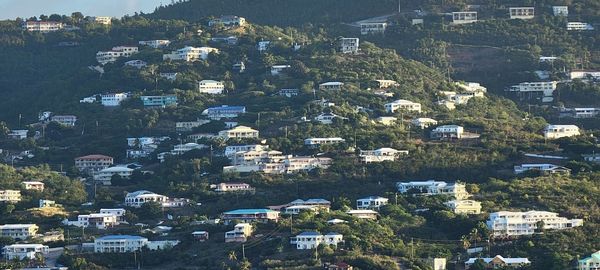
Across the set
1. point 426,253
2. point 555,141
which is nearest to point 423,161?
point 555,141

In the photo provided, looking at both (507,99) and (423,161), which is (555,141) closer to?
(423,161)

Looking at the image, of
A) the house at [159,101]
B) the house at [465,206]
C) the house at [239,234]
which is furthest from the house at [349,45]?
the house at [239,234]

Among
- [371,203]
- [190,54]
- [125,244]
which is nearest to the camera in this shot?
[125,244]

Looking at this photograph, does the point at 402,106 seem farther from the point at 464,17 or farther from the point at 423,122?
the point at 464,17

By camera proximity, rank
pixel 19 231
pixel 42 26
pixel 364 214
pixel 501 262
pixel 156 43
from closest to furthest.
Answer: pixel 501 262 < pixel 364 214 < pixel 19 231 < pixel 156 43 < pixel 42 26

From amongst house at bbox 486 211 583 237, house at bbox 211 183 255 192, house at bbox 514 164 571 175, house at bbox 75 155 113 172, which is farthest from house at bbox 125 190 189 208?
house at bbox 486 211 583 237

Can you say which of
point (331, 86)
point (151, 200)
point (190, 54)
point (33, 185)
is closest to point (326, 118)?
point (331, 86)
